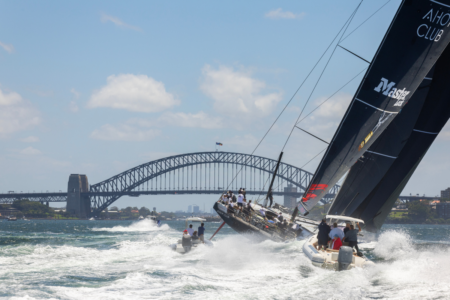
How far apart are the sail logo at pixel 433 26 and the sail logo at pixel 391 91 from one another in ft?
4.03

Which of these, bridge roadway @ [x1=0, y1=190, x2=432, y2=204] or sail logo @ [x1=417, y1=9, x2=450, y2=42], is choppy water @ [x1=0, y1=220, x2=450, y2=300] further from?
bridge roadway @ [x1=0, y1=190, x2=432, y2=204]

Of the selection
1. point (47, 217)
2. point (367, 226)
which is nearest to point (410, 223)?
point (47, 217)

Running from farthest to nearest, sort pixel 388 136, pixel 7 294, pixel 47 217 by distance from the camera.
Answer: pixel 47 217 < pixel 388 136 < pixel 7 294

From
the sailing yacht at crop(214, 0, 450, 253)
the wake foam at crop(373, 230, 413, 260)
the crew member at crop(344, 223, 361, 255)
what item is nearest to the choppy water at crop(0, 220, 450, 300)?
the wake foam at crop(373, 230, 413, 260)

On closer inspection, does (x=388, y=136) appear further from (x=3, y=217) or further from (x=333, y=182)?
(x=3, y=217)

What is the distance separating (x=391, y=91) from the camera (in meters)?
11.4

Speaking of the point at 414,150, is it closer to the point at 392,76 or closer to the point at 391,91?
the point at 391,91

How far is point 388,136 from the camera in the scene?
44.8ft

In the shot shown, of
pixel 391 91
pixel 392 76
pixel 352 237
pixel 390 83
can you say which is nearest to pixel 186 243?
pixel 352 237

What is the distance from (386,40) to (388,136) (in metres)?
3.31

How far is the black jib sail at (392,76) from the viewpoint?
10836mm

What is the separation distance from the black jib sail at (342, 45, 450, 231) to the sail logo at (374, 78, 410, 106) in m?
2.23

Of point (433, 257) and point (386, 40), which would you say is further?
point (386, 40)

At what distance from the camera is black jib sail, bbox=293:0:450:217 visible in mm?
10836
